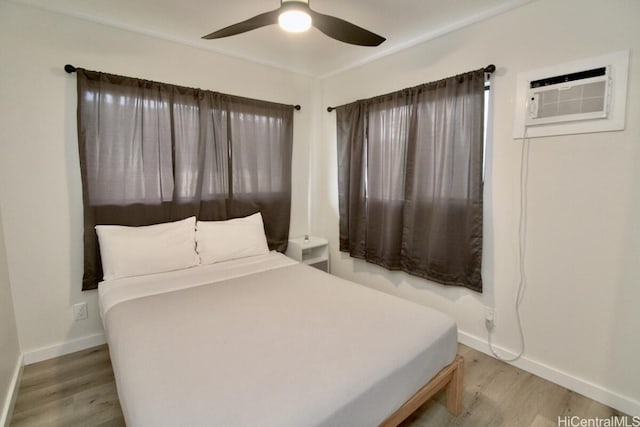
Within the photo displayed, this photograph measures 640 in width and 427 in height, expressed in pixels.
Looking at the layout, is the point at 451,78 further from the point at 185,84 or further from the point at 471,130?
the point at 185,84

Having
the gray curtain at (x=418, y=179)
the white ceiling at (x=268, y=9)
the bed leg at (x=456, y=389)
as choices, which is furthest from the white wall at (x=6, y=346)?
the gray curtain at (x=418, y=179)

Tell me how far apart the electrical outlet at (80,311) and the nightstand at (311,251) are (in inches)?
69.6

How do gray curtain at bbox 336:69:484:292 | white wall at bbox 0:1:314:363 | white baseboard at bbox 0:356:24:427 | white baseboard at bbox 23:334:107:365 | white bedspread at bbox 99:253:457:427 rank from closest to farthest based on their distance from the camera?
white bedspread at bbox 99:253:457:427 < white baseboard at bbox 0:356:24:427 < white wall at bbox 0:1:314:363 < white baseboard at bbox 23:334:107:365 < gray curtain at bbox 336:69:484:292

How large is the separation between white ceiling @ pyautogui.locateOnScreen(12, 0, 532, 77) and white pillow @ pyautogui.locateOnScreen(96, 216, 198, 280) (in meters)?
1.51

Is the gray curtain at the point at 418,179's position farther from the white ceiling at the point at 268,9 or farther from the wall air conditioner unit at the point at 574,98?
the white ceiling at the point at 268,9

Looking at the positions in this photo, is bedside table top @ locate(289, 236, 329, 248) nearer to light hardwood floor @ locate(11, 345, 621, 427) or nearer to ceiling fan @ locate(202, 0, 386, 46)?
light hardwood floor @ locate(11, 345, 621, 427)

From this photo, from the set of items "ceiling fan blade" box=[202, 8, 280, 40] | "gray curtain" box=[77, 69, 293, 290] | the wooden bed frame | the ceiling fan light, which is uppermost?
"ceiling fan blade" box=[202, 8, 280, 40]

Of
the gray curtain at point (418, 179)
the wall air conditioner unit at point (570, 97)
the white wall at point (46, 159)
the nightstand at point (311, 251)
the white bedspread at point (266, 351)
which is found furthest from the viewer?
the nightstand at point (311, 251)

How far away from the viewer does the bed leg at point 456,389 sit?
1.63 m

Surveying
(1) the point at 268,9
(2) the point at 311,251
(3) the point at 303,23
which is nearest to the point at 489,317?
(2) the point at 311,251

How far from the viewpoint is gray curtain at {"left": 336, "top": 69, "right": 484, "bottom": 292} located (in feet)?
7.21

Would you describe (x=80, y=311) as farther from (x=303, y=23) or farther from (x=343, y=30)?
(x=343, y=30)

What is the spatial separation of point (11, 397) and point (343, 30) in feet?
9.09

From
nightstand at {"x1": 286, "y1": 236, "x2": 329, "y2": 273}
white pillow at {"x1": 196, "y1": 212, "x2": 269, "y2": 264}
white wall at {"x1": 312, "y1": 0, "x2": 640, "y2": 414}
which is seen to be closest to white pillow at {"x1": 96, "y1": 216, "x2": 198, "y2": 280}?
white pillow at {"x1": 196, "y1": 212, "x2": 269, "y2": 264}
